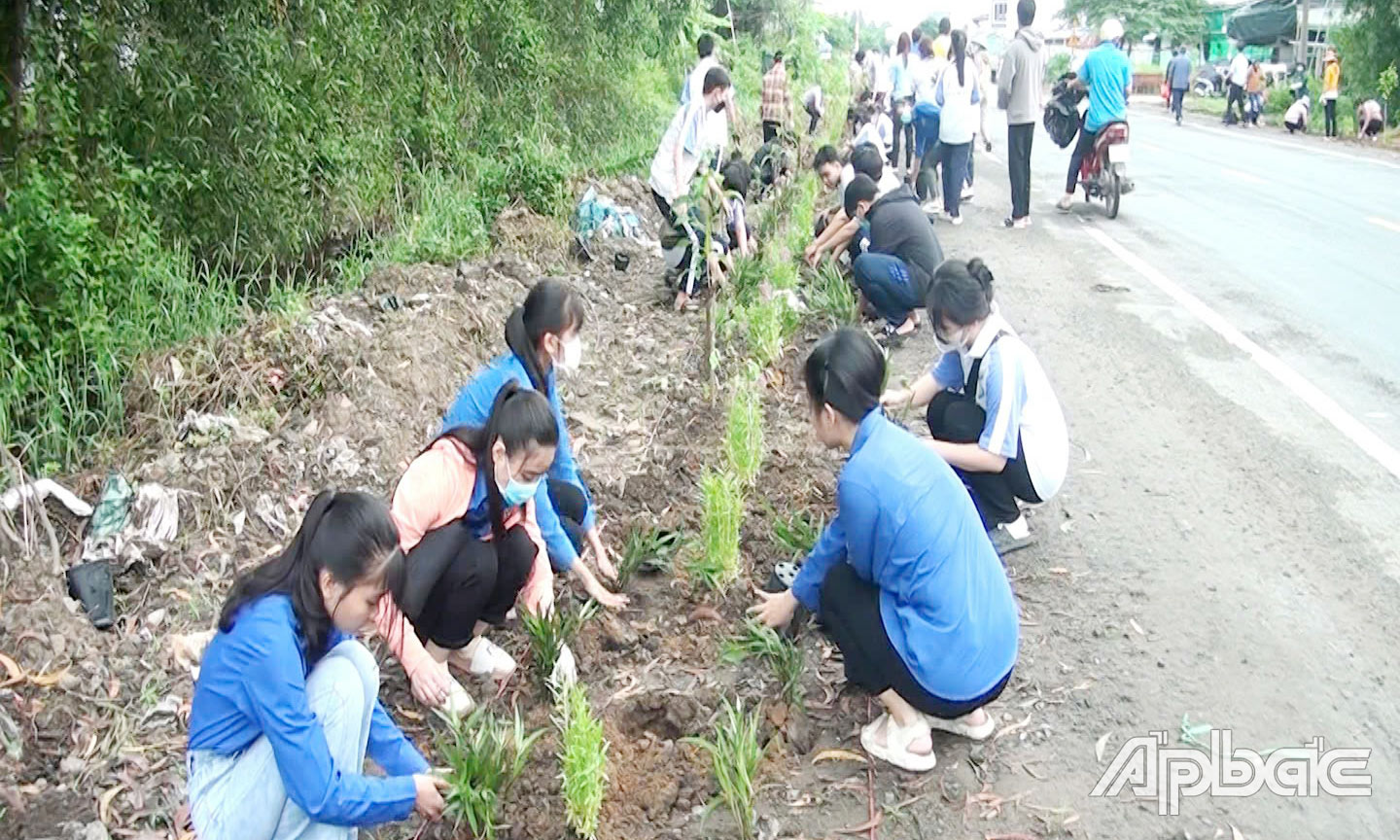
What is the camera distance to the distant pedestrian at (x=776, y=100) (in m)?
11.3

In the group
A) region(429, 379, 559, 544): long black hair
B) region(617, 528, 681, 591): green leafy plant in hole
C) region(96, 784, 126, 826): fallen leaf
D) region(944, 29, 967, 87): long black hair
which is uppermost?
region(944, 29, 967, 87): long black hair

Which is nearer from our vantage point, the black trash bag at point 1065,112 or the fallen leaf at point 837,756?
the fallen leaf at point 837,756

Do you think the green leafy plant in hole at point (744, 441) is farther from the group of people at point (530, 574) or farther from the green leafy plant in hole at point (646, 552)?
the group of people at point (530, 574)

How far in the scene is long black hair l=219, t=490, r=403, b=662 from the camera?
218cm

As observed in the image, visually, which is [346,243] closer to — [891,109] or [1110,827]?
[1110,827]

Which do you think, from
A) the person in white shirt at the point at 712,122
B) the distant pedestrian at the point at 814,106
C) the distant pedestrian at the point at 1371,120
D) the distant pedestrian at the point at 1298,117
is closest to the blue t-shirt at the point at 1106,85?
the person in white shirt at the point at 712,122

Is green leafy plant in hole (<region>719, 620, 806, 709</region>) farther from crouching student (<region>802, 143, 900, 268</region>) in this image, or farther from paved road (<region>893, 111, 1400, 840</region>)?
crouching student (<region>802, 143, 900, 268</region>)

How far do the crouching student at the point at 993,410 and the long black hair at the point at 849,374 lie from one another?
1057 millimetres

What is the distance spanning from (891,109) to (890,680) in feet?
37.4

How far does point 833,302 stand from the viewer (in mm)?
6477

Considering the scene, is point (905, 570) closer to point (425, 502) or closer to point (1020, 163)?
point (425, 502)

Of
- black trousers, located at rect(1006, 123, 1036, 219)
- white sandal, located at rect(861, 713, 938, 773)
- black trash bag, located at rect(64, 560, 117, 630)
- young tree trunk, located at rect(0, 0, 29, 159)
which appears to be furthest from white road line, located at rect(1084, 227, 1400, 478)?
young tree trunk, located at rect(0, 0, 29, 159)

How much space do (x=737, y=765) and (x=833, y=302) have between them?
4076 mm

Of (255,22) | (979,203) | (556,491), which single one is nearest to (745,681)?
(556,491)
